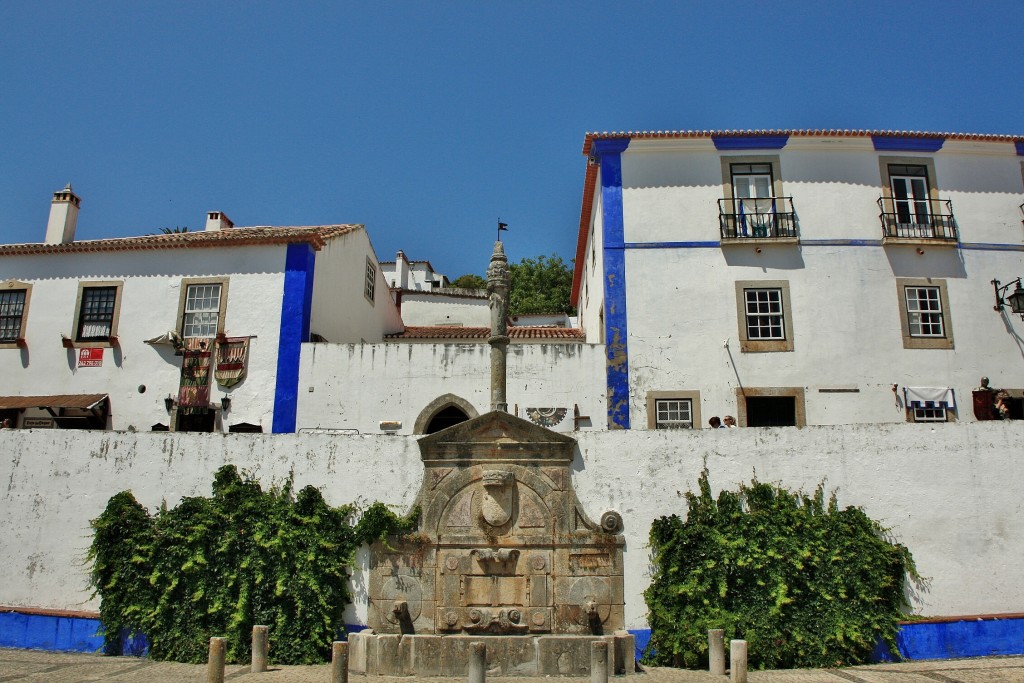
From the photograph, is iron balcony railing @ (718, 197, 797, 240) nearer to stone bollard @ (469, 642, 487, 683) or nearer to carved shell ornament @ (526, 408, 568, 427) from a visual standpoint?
carved shell ornament @ (526, 408, 568, 427)

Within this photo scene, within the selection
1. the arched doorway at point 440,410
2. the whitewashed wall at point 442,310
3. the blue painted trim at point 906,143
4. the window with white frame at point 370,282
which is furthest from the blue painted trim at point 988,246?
the whitewashed wall at point 442,310

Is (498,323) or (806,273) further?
(806,273)

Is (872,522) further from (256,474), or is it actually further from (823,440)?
(256,474)

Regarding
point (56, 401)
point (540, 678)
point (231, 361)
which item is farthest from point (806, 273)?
point (56, 401)

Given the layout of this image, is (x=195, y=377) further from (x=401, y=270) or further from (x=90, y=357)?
(x=401, y=270)

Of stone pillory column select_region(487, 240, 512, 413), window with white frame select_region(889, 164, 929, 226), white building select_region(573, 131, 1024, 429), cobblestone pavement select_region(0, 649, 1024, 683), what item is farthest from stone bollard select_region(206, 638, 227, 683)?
window with white frame select_region(889, 164, 929, 226)

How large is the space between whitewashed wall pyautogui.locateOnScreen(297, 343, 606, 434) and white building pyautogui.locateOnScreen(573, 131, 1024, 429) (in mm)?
680

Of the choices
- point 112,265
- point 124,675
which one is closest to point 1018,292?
point 124,675

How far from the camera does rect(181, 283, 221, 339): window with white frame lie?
17.0m

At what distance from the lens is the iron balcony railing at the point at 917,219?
55.7 ft

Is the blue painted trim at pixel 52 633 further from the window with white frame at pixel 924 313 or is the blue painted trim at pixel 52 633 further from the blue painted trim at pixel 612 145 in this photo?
the window with white frame at pixel 924 313

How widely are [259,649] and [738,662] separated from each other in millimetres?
5873

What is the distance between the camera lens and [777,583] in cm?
1055

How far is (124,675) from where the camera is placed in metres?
9.85
